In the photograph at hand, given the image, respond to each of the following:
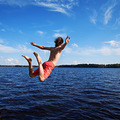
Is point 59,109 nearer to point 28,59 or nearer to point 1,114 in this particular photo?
point 1,114

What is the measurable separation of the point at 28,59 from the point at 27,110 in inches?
263

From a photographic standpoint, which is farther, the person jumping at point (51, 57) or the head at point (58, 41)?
the head at point (58, 41)

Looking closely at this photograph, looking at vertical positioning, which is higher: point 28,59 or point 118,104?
point 28,59

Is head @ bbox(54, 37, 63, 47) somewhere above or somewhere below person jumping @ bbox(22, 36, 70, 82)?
above

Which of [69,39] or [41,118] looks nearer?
[69,39]

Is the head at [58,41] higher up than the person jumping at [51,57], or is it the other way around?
the head at [58,41]

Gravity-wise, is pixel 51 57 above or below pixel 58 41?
below

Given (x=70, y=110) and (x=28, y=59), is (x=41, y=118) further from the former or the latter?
(x=28, y=59)

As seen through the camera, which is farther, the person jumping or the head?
the head

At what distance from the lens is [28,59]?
6098 millimetres

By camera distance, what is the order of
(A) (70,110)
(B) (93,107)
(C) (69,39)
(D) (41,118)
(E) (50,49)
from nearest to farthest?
(C) (69,39) < (E) (50,49) < (D) (41,118) < (A) (70,110) < (B) (93,107)

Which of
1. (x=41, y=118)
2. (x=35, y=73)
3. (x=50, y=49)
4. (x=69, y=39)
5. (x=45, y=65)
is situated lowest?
(x=41, y=118)

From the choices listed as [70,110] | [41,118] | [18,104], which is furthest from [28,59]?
[18,104]

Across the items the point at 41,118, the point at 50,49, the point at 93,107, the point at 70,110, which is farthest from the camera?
the point at 93,107
